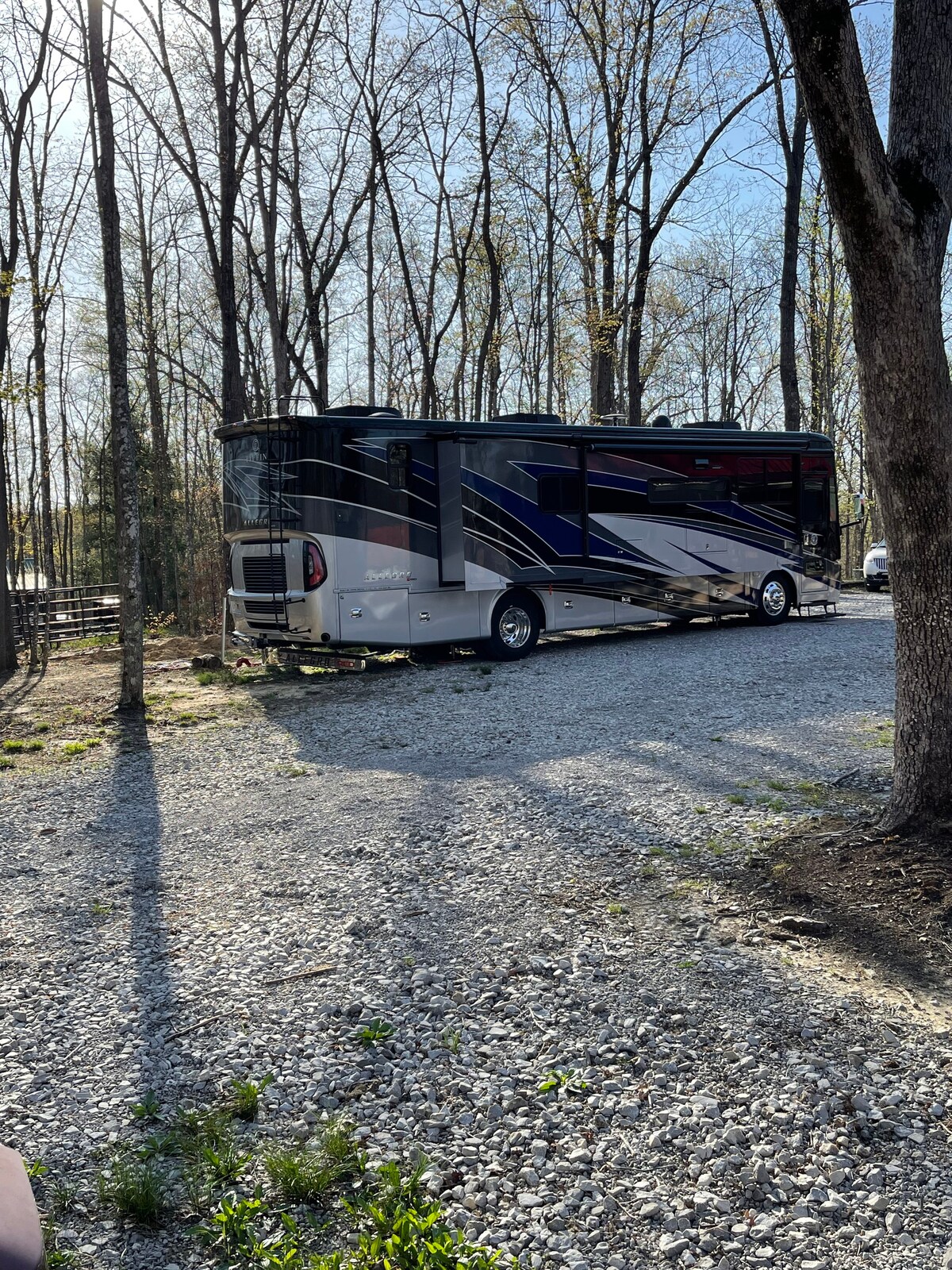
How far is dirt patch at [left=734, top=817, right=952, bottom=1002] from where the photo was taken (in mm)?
4031

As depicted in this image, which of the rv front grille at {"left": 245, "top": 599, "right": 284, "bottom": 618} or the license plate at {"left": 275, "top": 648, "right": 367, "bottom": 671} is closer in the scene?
the rv front grille at {"left": 245, "top": 599, "right": 284, "bottom": 618}

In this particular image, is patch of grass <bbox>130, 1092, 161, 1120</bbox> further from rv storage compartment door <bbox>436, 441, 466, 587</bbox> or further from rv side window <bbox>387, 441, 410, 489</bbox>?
rv storage compartment door <bbox>436, 441, 466, 587</bbox>

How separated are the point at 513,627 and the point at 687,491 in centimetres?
378

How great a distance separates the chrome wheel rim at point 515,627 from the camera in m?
14.0

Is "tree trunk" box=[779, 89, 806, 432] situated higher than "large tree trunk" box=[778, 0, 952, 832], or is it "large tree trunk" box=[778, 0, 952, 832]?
"tree trunk" box=[779, 89, 806, 432]

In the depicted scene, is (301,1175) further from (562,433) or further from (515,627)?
(562,433)

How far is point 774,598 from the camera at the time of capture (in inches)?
673

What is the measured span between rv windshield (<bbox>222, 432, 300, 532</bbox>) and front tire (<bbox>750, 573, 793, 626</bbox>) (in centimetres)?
826

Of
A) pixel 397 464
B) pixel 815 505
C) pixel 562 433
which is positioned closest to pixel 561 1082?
pixel 397 464

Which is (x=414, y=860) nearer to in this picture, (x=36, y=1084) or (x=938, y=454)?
(x=36, y=1084)

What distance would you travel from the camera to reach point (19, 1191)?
1819 mm

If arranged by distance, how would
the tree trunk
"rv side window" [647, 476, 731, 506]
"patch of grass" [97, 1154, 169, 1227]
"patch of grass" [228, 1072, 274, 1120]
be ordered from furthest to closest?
the tree trunk, "rv side window" [647, 476, 731, 506], "patch of grass" [228, 1072, 274, 1120], "patch of grass" [97, 1154, 169, 1227]

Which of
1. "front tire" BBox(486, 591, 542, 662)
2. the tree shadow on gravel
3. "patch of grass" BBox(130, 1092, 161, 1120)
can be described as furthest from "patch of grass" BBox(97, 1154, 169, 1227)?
"front tire" BBox(486, 591, 542, 662)

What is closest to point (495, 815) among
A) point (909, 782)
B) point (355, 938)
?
point (355, 938)
